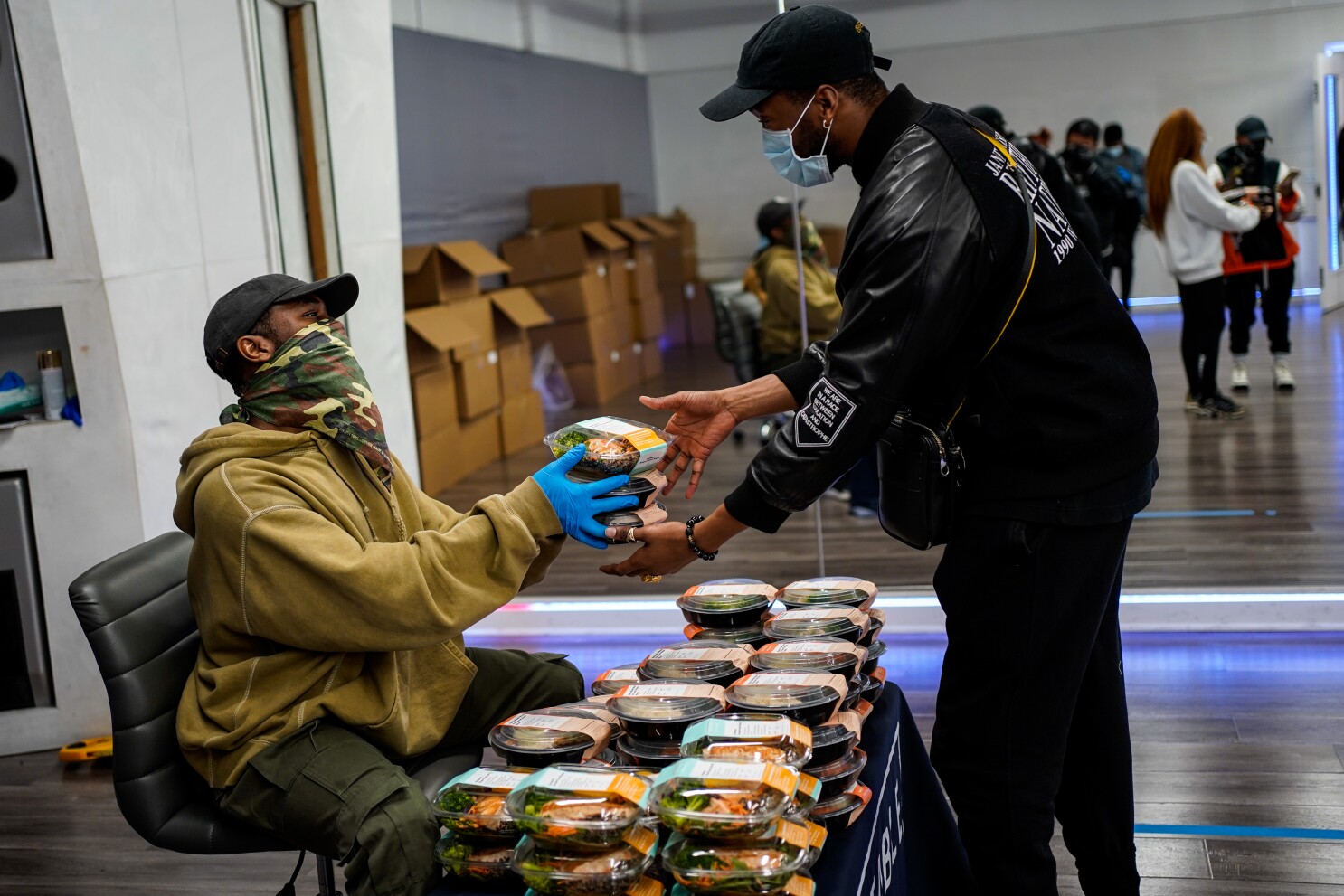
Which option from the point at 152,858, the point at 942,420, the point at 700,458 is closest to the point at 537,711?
the point at 700,458

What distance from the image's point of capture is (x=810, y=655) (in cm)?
202

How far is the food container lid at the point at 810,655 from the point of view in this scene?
200cm

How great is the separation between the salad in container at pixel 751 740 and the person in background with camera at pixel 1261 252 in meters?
3.01

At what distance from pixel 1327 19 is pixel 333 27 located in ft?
10.8

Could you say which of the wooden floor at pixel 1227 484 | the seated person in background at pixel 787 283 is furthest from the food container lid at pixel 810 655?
the seated person in background at pixel 787 283

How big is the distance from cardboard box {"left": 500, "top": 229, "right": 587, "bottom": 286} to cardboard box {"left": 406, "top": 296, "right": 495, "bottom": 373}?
0.22m

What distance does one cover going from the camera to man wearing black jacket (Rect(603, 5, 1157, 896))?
1786 millimetres

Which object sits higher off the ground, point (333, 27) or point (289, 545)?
point (333, 27)

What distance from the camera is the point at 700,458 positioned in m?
2.36

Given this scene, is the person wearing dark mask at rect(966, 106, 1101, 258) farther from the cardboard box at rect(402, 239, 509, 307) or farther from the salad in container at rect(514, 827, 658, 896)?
the salad in container at rect(514, 827, 658, 896)

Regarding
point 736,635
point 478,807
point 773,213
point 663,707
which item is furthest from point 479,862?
point 773,213

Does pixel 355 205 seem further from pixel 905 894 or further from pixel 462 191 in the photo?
pixel 905 894

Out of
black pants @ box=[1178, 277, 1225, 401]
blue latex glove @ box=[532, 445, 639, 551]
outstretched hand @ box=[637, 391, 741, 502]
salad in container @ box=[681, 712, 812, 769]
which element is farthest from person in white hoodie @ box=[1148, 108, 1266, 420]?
salad in container @ box=[681, 712, 812, 769]

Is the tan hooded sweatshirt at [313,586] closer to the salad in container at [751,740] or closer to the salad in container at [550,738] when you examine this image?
the salad in container at [550,738]
